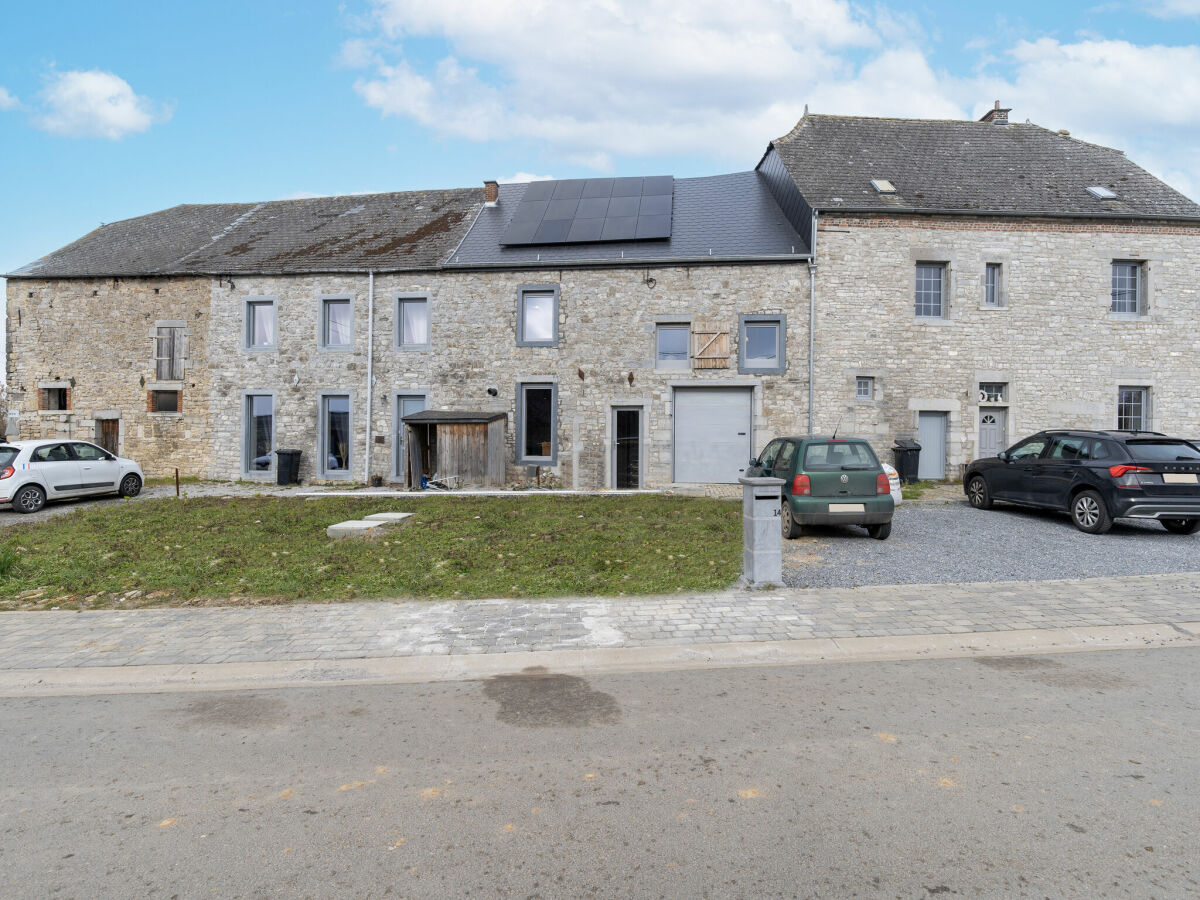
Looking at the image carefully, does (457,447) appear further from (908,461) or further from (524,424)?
(908,461)

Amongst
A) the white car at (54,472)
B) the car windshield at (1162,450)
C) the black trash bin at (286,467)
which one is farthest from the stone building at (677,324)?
the car windshield at (1162,450)

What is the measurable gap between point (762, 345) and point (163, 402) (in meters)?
17.2

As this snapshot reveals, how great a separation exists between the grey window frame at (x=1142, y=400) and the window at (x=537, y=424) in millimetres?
14538

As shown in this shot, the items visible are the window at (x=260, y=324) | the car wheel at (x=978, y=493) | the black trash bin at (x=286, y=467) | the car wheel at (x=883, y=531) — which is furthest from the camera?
the window at (x=260, y=324)

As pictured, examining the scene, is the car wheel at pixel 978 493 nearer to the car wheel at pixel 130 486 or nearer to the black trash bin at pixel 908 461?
the black trash bin at pixel 908 461

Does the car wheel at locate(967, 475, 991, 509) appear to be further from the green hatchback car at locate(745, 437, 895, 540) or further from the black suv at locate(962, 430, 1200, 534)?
the green hatchback car at locate(745, 437, 895, 540)

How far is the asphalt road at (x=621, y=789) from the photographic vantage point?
253 centimetres

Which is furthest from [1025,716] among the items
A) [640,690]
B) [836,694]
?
[640,690]

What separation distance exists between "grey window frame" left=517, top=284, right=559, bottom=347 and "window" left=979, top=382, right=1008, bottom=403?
11079 millimetres

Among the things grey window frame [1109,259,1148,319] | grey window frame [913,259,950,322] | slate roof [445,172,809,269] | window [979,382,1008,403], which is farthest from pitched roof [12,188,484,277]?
grey window frame [1109,259,1148,319]

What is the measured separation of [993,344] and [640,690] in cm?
1664

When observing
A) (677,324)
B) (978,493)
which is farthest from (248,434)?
(978,493)

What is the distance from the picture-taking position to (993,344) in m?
17.2

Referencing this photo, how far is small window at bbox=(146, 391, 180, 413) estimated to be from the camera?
64.4ft
